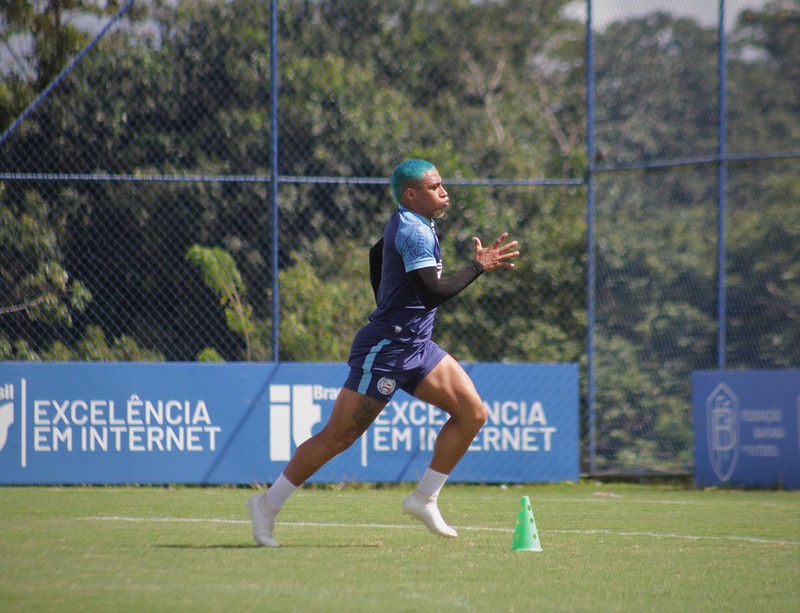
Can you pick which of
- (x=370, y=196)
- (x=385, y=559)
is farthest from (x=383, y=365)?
(x=370, y=196)

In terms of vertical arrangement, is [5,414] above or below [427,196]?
below

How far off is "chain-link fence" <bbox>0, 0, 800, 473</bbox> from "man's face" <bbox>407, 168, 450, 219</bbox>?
5.65 metres

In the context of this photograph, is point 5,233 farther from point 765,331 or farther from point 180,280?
point 765,331

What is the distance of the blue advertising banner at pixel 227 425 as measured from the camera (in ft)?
34.6

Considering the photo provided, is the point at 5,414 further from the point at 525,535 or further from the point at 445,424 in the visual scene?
the point at 525,535

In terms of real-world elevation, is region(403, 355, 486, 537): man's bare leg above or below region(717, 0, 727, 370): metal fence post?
below

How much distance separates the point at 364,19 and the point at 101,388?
1180cm

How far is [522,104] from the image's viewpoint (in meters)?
25.4

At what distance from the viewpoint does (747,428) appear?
450 inches

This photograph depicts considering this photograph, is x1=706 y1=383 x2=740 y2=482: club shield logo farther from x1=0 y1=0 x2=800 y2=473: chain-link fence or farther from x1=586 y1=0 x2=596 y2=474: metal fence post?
x1=586 y1=0 x2=596 y2=474: metal fence post

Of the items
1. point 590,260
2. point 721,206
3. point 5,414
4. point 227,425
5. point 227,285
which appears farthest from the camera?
point 227,285

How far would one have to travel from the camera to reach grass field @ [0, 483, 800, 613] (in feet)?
15.0

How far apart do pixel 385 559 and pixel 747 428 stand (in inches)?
262

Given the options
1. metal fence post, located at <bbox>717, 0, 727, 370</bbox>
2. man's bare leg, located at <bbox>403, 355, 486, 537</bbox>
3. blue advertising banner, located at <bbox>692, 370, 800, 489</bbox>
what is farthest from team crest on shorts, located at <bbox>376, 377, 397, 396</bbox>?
metal fence post, located at <bbox>717, 0, 727, 370</bbox>
